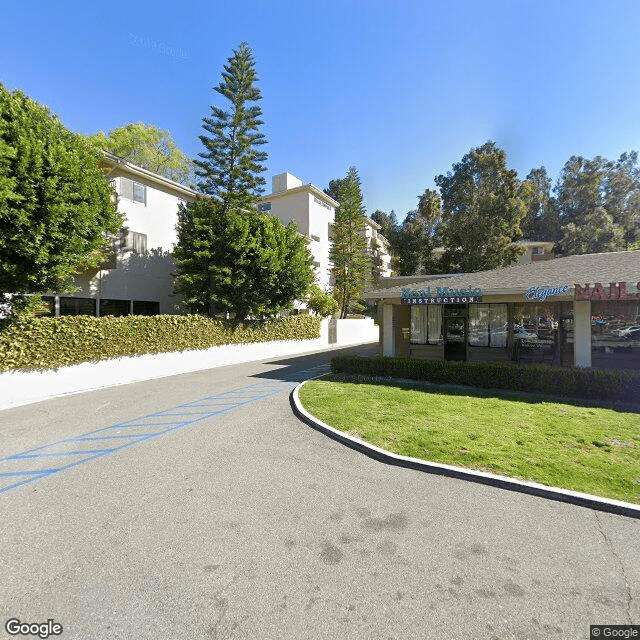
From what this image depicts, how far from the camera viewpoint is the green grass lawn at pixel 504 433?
5180 mm

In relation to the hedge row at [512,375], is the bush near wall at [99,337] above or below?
above

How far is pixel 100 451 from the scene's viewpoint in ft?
21.4

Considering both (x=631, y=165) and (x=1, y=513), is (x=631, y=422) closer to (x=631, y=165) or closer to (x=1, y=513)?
(x=1, y=513)

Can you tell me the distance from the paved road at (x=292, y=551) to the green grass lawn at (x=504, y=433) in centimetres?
69

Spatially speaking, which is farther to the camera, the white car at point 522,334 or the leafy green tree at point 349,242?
the leafy green tree at point 349,242

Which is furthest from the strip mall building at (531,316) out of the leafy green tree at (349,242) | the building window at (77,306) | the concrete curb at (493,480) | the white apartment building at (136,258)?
the leafy green tree at (349,242)

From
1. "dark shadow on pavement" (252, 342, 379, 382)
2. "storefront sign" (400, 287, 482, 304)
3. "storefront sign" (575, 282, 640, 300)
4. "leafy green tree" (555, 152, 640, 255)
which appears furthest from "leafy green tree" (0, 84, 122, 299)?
"leafy green tree" (555, 152, 640, 255)

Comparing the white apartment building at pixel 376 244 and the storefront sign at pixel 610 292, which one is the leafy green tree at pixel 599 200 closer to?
the white apartment building at pixel 376 244

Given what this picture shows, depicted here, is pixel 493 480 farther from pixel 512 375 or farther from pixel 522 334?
pixel 522 334

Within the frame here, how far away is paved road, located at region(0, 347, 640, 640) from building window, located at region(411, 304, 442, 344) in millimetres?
10517

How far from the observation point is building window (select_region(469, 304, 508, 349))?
14.5 metres

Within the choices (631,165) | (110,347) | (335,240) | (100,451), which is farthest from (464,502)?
(631,165)

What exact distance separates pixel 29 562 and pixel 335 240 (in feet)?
104

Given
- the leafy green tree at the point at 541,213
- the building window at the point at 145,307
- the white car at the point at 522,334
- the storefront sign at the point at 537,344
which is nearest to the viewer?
the storefront sign at the point at 537,344
